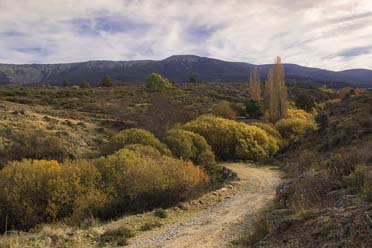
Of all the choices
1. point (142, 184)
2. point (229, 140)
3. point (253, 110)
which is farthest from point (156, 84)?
point (142, 184)

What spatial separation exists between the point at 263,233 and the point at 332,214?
6.30 ft

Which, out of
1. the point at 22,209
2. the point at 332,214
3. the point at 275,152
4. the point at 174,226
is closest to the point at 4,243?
the point at 22,209

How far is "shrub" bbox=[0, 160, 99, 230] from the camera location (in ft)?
41.4

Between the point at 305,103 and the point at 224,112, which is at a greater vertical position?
the point at 305,103

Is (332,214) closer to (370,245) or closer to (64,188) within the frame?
(370,245)

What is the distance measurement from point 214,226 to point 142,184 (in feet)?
12.9

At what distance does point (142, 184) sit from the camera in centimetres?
1391

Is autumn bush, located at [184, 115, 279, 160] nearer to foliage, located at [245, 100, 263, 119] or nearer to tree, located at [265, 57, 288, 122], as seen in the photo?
tree, located at [265, 57, 288, 122]

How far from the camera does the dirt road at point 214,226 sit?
31.4 feet

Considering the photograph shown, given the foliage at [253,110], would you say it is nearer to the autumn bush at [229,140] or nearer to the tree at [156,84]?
the autumn bush at [229,140]

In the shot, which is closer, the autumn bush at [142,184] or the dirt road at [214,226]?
the dirt road at [214,226]

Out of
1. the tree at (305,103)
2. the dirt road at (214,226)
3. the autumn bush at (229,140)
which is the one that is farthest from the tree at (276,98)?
the dirt road at (214,226)

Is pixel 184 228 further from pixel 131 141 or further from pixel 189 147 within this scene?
pixel 189 147

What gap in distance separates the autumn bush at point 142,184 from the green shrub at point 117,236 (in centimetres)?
262
